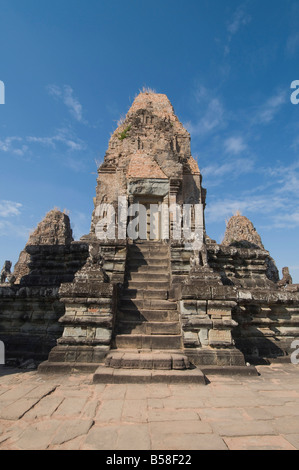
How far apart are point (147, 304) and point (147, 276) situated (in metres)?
1.25

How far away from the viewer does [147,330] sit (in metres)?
5.20

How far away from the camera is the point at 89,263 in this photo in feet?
18.6

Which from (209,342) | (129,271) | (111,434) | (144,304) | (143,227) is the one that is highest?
(143,227)

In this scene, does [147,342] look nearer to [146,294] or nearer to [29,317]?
[146,294]

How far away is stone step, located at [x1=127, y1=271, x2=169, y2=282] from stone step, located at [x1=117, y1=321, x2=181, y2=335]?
167 cm

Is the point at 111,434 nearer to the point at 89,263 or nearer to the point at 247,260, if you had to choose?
the point at 89,263

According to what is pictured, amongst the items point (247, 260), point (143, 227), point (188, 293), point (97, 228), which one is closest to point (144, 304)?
point (188, 293)

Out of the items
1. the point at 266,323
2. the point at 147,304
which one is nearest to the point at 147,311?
the point at 147,304

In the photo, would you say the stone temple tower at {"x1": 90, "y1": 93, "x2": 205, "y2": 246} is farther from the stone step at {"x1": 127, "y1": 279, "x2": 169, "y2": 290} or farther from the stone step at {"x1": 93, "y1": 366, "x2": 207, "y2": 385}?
the stone step at {"x1": 93, "y1": 366, "x2": 207, "y2": 385}

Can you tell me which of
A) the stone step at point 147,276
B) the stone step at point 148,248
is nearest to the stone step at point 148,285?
the stone step at point 147,276

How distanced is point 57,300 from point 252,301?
465cm

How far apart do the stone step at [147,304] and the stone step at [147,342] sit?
2.90 feet
